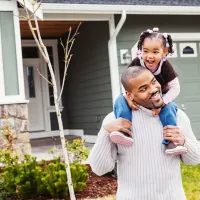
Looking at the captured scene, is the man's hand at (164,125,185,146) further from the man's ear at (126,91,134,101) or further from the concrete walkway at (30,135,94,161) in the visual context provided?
→ the concrete walkway at (30,135,94,161)

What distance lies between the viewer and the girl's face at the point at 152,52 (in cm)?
188

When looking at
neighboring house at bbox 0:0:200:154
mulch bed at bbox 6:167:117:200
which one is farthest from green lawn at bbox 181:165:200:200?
neighboring house at bbox 0:0:200:154

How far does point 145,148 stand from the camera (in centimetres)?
172

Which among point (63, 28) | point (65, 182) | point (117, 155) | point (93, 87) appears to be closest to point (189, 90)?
point (93, 87)

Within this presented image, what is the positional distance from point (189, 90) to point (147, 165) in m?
7.30

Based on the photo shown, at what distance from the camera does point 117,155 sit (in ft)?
5.96

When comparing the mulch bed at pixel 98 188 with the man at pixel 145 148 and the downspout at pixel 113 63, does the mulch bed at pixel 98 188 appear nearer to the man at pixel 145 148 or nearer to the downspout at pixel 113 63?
the downspout at pixel 113 63

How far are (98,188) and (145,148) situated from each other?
3650 millimetres

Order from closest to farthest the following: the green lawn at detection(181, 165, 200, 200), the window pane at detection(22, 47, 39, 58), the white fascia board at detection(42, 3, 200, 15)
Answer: the green lawn at detection(181, 165, 200, 200) → the white fascia board at detection(42, 3, 200, 15) → the window pane at detection(22, 47, 39, 58)

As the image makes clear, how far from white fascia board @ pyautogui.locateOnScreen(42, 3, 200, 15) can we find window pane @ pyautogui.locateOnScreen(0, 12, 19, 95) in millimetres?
766

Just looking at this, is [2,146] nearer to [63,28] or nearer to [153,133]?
[63,28]

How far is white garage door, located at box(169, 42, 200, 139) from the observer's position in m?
8.74

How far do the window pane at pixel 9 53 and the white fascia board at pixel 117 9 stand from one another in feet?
2.51

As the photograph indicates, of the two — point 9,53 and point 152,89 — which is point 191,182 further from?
point 152,89
